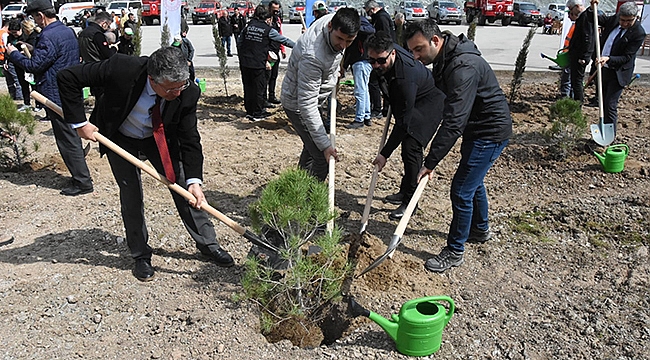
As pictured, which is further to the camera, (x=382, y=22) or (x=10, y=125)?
(x=382, y=22)

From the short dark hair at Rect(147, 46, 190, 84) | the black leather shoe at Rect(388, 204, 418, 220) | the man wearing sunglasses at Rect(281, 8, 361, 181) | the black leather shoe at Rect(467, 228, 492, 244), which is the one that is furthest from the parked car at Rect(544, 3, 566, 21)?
the short dark hair at Rect(147, 46, 190, 84)

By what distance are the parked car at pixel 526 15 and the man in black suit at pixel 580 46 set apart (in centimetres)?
2466

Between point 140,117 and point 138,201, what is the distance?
0.64 m

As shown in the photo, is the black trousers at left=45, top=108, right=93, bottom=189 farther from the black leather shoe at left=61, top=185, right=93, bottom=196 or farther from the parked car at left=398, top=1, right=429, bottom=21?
the parked car at left=398, top=1, right=429, bottom=21

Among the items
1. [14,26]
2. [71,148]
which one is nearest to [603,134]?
[71,148]

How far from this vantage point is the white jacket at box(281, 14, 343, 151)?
3.59m

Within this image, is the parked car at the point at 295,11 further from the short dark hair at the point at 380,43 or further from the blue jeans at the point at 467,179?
the blue jeans at the point at 467,179

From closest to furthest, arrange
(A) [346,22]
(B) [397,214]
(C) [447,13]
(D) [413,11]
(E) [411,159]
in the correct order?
(A) [346,22], (E) [411,159], (B) [397,214], (C) [447,13], (D) [413,11]

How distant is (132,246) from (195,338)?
100 cm

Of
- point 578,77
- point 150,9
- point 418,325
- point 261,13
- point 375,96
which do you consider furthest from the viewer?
point 150,9

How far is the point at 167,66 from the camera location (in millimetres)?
2742

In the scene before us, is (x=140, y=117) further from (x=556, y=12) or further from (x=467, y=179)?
(x=556, y=12)

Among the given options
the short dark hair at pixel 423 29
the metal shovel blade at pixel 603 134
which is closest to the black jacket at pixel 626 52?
the metal shovel blade at pixel 603 134

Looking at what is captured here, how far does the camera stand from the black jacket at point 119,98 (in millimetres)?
3061
